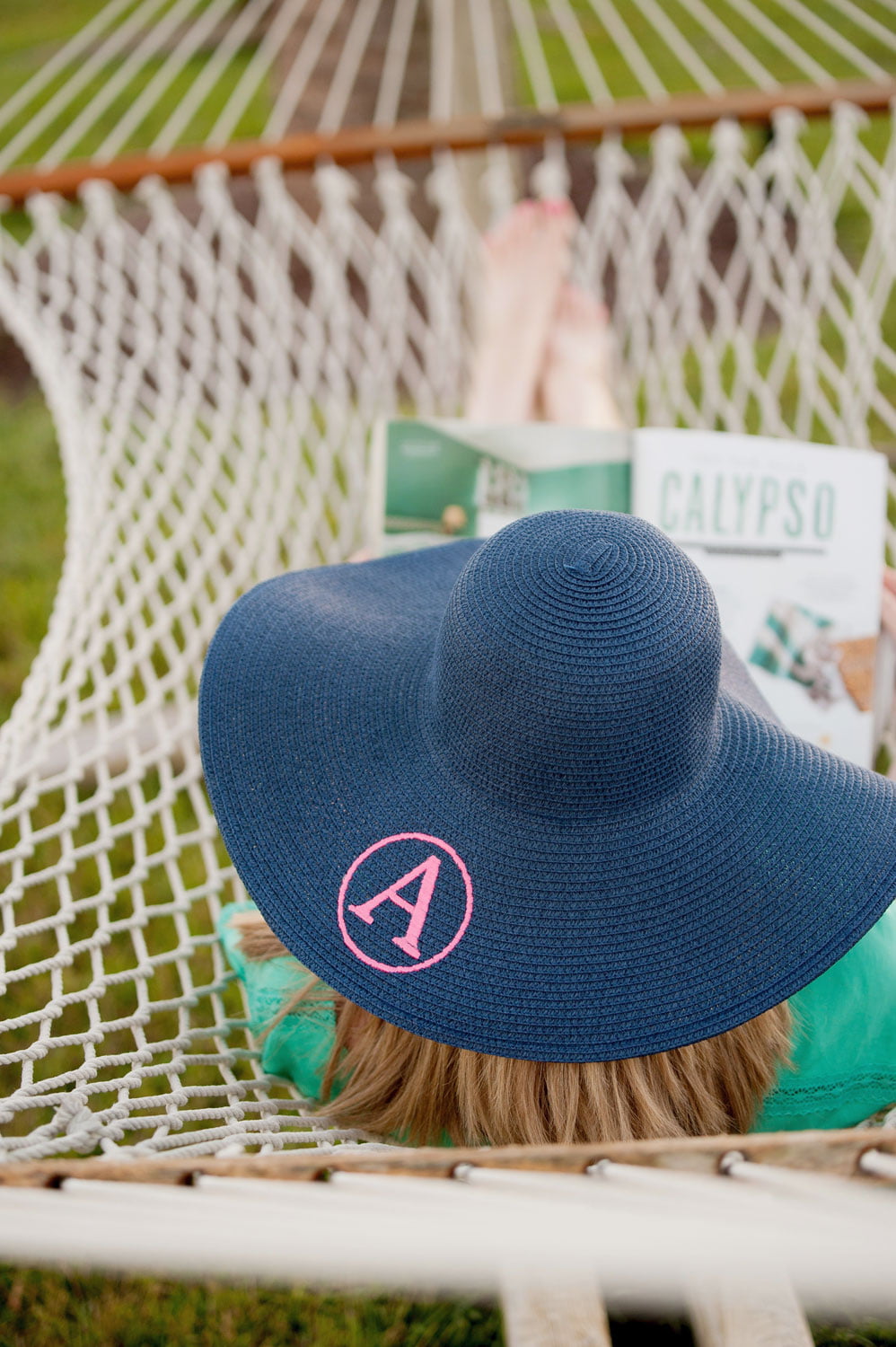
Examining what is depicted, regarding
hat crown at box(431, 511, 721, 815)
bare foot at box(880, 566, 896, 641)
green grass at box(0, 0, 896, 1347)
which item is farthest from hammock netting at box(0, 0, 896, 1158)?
bare foot at box(880, 566, 896, 641)

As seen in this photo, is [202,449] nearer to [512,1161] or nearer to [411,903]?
[411,903]

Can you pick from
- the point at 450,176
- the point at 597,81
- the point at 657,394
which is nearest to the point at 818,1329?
the point at 657,394

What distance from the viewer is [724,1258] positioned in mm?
413

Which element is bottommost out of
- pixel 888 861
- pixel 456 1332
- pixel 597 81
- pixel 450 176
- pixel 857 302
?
pixel 456 1332

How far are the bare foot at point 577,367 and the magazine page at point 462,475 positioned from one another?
0.29 metres

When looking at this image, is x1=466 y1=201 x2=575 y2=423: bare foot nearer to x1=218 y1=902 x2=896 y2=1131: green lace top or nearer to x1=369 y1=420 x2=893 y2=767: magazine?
x1=369 y1=420 x2=893 y2=767: magazine

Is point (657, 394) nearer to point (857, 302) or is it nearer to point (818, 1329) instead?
point (857, 302)

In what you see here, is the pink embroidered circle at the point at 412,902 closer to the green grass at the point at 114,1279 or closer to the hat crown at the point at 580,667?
the hat crown at the point at 580,667

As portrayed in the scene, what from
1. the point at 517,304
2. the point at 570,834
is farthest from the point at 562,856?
the point at 517,304

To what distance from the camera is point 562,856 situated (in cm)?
63

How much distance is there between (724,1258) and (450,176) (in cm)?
181

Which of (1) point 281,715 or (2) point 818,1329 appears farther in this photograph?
(2) point 818,1329

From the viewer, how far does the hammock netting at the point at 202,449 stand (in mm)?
897

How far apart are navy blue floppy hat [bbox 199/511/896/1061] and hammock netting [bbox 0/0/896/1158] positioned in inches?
7.3
